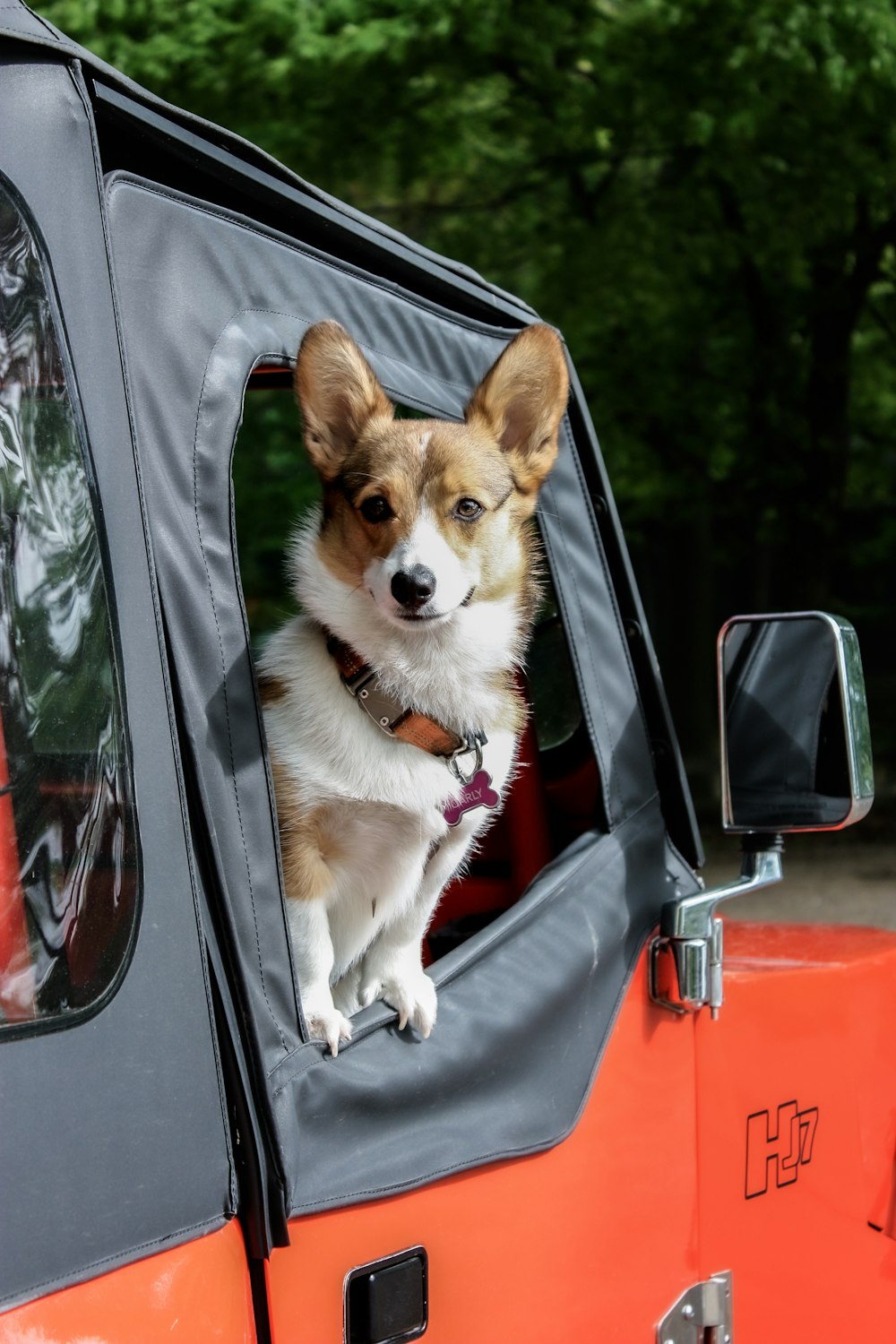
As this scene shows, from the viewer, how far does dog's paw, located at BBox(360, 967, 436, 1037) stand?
1895mm

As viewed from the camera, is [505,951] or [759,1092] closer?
[505,951]

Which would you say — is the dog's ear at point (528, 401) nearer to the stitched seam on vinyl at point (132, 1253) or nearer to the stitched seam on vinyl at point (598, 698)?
the stitched seam on vinyl at point (598, 698)

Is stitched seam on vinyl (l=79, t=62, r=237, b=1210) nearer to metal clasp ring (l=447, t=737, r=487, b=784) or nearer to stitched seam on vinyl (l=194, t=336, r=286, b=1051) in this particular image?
stitched seam on vinyl (l=194, t=336, r=286, b=1051)

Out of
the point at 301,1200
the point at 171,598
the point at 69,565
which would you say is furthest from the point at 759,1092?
the point at 69,565

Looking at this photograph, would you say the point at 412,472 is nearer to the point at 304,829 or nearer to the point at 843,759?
the point at 304,829

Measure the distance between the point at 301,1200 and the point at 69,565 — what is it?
0.73m

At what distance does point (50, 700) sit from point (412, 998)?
2.48 ft

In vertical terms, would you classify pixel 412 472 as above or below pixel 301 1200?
above

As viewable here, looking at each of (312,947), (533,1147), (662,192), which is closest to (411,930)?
(312,947)

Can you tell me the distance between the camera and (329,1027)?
1.80 m

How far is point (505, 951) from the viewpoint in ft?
6.84

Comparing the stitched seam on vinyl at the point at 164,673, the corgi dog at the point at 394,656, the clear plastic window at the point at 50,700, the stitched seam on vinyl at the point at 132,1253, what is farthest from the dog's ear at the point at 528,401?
the stitched seam on vinyl at the point at 132,1253

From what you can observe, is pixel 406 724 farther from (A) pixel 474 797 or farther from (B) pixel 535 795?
(B) pixel 535 795

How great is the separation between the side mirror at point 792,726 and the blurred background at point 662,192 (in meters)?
5.17
